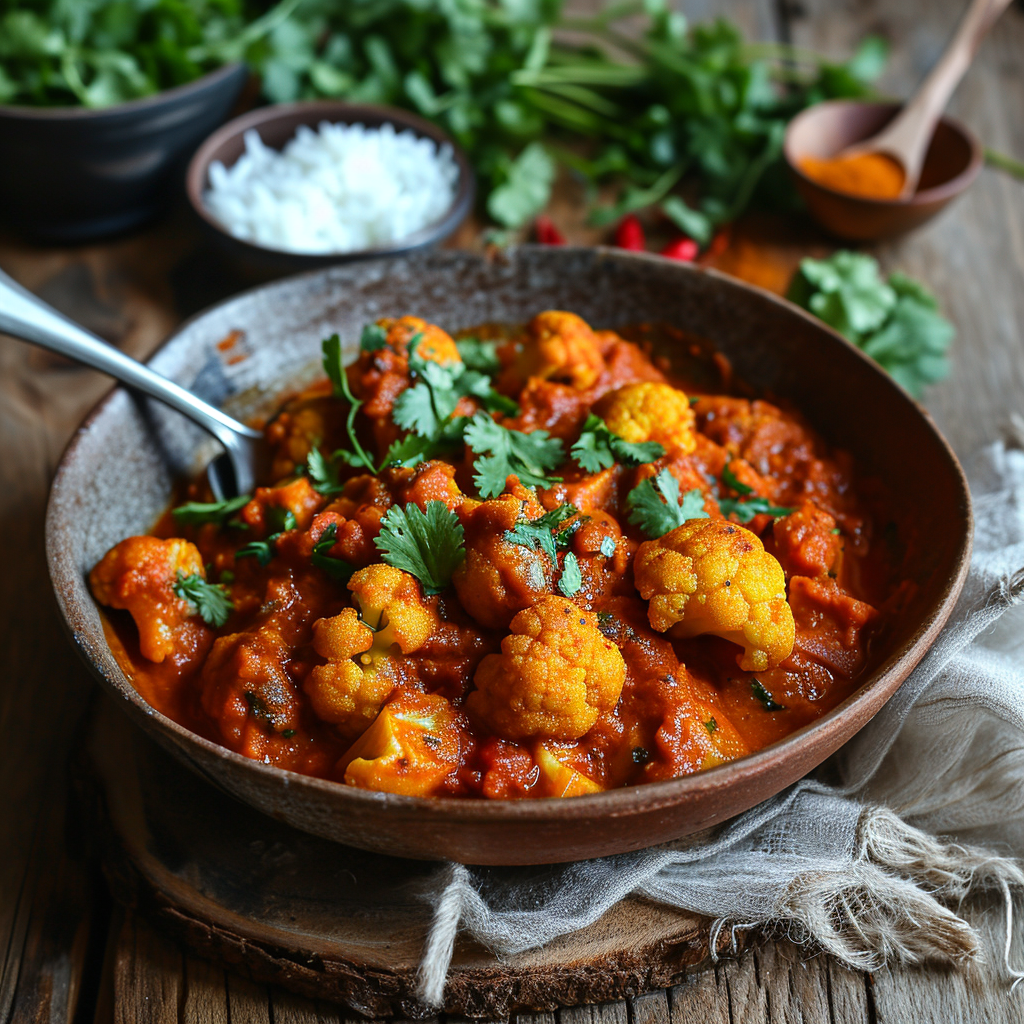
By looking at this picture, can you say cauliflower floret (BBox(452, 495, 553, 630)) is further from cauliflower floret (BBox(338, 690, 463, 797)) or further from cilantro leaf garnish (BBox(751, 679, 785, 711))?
cilantro leaf garnish (BBox(751, 679, 785, 711))

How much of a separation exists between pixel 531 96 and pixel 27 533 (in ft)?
9.31

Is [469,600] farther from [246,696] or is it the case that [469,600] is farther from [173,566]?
[173,566]

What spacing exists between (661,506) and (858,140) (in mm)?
2836

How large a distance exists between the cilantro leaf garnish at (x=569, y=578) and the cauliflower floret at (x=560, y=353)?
0.75m

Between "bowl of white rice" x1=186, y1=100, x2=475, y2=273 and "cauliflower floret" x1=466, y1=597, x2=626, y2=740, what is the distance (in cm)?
198

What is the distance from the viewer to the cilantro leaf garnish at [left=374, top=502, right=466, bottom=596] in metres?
2.15

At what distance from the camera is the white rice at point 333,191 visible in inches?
147

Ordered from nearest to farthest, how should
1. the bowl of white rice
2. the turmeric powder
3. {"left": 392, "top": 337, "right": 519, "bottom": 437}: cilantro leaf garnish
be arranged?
{"left": 392, "top": 337, "right": 519, "bottom": 437}: cilantro leaf garnish → the bowl of white rice → the turmeric powder

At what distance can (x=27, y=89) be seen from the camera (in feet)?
12.5

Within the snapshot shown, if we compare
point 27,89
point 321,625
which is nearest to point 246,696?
point 321,625

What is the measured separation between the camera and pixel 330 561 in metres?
2.26

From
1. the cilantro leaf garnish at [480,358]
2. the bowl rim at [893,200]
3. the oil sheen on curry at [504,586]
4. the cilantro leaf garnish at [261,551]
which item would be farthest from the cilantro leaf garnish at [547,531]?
the bowl rim at [893,200]

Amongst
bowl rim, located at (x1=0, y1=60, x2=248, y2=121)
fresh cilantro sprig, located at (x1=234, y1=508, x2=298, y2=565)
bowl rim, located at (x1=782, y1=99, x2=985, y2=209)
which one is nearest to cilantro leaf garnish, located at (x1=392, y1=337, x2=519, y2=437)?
fresh cilantro sprig, located at (x1=234, y1=508, x2=298, y2=565)

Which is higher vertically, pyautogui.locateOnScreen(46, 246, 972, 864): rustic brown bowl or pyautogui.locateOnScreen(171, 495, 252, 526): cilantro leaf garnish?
pyautogui.locateOnScreen(46, 246, 972, 864): rustic brown bowl
